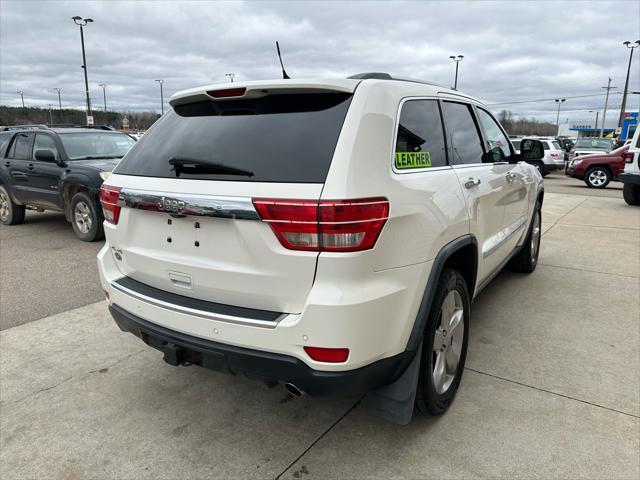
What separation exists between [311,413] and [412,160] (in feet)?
5.21

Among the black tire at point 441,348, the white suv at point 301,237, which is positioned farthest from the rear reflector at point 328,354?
the black tire at point 441,348

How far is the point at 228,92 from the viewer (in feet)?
8.04

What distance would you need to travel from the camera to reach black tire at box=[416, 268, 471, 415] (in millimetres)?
2486

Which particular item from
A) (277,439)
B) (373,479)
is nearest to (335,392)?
(373,479)

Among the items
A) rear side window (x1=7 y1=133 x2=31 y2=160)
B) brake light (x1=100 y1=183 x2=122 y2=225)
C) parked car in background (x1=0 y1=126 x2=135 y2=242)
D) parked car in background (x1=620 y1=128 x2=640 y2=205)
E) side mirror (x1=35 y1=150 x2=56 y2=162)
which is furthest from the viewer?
parked car in background (x1=620 y1=128 x2=640 y2=205)

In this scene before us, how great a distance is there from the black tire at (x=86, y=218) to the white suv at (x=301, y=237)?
451 centimetres

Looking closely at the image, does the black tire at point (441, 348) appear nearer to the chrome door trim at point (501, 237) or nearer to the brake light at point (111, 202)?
the chrome door trim at point (501, 237)

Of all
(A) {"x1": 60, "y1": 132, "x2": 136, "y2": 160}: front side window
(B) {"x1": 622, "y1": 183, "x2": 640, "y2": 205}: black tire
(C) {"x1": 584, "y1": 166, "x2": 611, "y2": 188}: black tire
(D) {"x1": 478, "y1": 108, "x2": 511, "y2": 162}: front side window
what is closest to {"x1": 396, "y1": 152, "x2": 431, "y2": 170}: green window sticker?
(D) {"x1": 478, "y1": 108, "x2": 511, "y2": 162}: front side window

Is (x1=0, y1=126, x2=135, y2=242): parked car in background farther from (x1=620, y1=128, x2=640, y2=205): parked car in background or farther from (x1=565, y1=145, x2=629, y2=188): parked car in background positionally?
(x1=565, y1=145, x2=629, y2=188): parked car in background

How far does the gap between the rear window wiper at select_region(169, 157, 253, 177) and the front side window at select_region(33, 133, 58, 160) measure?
6.30 meters

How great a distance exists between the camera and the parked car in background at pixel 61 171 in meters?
7.06

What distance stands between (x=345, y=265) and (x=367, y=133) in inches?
23.8

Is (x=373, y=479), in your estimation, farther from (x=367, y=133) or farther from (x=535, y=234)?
(x=535, y=234)

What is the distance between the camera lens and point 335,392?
6.89 feet
